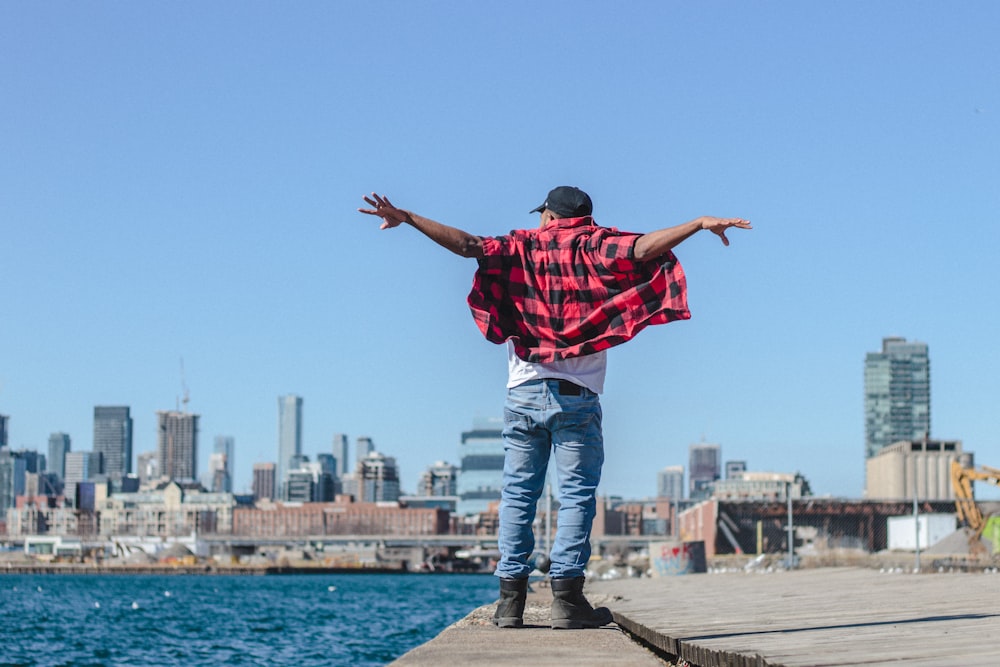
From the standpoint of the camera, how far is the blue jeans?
5805mm

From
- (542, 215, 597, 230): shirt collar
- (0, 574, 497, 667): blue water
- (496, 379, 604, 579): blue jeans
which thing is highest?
(542, 215, 597, 230): shirt collar

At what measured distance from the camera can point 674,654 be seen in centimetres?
507

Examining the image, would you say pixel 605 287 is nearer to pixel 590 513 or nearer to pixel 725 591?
pixel 590 513

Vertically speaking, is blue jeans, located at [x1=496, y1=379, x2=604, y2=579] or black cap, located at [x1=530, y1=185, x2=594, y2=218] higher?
black cap, located at [x1=530, y1=185, x2=594, y2=218]

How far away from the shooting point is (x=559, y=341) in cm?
586

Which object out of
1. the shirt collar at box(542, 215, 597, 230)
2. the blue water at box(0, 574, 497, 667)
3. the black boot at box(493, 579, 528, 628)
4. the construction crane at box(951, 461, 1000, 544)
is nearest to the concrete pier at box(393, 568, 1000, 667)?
the black boot at box(493, 579, 528, 628)

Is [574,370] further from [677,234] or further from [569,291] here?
[677,234]

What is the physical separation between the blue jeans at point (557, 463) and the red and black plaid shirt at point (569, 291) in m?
0.20

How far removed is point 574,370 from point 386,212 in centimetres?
104

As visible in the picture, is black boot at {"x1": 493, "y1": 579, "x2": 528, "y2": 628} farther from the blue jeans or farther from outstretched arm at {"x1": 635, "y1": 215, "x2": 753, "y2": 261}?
outstretched arm at {"x1": 635, "y1": 215, "x2": 753, "y2": 261}

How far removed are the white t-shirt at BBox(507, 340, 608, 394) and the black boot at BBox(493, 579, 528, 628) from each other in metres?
0.86

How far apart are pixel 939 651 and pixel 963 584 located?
6043 mm

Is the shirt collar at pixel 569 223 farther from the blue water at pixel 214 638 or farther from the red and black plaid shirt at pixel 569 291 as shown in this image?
the blue water at pixel 214 638

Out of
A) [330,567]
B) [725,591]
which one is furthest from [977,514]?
[330,567]
